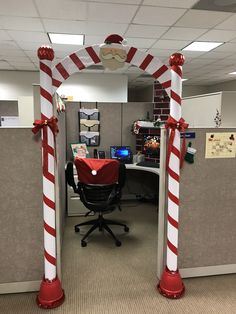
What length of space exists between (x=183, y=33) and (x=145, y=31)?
2.11ft

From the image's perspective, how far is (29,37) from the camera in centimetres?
461

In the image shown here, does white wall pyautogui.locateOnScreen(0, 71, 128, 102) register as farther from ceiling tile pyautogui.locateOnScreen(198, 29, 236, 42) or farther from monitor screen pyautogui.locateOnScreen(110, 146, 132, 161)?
monitor screen pyautogui.locateOnScreen(110, 146, 132, 161)

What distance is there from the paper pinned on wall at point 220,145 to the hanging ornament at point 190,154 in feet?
→ 0.47

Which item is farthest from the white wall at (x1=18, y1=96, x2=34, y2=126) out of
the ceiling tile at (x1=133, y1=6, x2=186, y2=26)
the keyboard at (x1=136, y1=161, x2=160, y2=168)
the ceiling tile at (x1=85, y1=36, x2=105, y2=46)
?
the ceiling tile at (x1=133, y1=6, x2=186, y2=26)

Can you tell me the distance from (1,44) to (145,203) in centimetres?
396

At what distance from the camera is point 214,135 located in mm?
2197

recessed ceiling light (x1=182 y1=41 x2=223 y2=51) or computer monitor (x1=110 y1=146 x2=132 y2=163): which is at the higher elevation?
recessed ceiling light (x1=182 y1=41 x2=223 y2=51)

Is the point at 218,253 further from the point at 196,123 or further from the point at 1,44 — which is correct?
the point at 1,44

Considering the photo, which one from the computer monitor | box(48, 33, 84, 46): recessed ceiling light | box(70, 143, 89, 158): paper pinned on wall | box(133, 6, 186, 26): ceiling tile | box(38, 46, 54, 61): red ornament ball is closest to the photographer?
box(38, 46, 54, 61): red ornament ball

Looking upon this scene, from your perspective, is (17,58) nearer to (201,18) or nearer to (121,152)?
(121,152)

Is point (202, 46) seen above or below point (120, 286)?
above

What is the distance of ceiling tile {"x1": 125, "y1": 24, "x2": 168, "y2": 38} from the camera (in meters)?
4.13

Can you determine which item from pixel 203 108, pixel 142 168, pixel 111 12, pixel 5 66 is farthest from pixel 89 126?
pixel 5 66

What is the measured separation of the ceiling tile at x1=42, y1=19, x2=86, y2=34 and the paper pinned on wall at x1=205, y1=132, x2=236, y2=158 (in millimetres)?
2796
